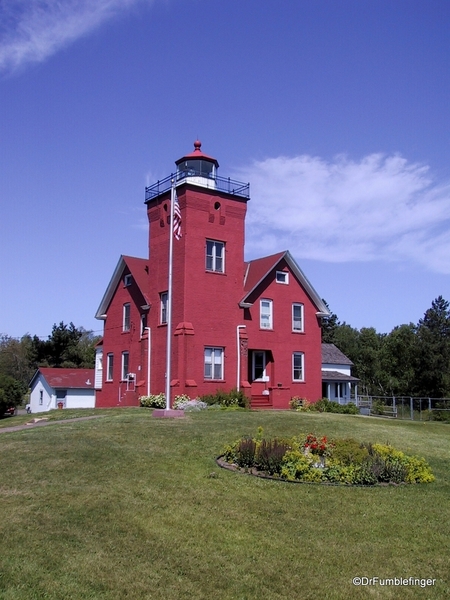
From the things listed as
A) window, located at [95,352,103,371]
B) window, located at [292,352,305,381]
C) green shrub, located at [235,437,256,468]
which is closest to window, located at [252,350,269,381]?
window, located at [292,352,305,381]

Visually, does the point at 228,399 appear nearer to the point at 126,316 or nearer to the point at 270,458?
the point at 126,316

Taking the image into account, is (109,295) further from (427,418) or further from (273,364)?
(427,418)

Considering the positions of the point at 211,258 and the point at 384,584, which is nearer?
the point at 384,584

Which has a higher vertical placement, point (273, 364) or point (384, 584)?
point (273, 364)

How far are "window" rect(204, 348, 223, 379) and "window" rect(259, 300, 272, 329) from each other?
367cm

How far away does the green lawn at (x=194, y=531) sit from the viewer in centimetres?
791

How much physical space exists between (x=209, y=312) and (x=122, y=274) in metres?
8.18

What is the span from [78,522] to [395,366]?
69.9m

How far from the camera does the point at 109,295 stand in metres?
38.8

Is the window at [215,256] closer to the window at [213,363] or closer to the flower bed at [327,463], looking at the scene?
the window at [213,363]

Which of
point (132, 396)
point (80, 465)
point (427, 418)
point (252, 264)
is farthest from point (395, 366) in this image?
point (80, 465)

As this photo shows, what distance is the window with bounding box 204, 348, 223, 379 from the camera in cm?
3164

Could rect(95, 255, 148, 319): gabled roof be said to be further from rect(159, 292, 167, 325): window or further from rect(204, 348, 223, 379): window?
rect(204, 348, 223, 379): window

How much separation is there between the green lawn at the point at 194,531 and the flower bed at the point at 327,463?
47cm
